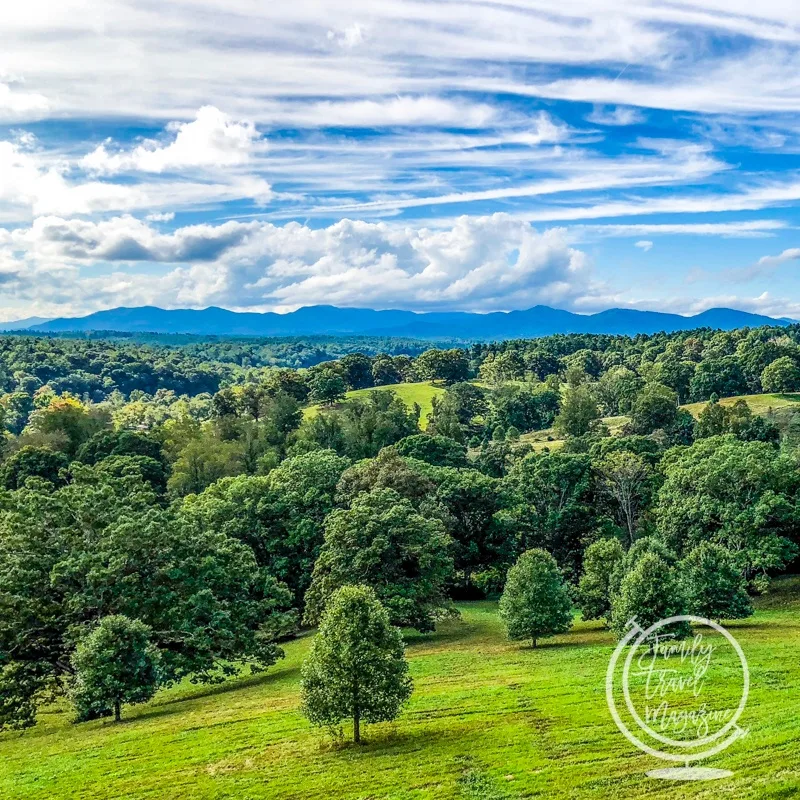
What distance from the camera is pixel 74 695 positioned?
41.1m

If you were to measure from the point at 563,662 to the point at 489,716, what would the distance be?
12.4 metres

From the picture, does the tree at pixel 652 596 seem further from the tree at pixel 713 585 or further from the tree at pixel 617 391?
the tree at pixel 617 391

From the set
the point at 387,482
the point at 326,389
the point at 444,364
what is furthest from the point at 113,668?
the point at 444,364

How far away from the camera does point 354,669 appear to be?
29.6 meters

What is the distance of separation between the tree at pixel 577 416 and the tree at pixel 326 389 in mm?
50412

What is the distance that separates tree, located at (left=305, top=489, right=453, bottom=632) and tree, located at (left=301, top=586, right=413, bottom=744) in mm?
24642

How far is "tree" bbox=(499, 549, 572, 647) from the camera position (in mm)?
49125

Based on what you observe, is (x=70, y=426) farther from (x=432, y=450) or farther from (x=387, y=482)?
(x=387, y=482)

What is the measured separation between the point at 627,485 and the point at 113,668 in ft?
182

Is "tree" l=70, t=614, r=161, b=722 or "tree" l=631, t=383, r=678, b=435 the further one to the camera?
"tree" l=631, t=383, r=678, b=435

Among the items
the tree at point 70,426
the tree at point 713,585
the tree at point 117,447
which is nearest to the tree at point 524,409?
the tree at point 117,447

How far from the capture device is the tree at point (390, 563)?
5638 cm

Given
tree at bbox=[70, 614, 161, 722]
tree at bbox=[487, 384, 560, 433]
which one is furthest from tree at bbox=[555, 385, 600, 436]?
tree at bbox=[70, 614, 161, 722]

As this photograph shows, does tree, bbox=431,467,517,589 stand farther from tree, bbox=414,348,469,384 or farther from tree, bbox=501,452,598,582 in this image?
tree, bbox=414,348,469,384
